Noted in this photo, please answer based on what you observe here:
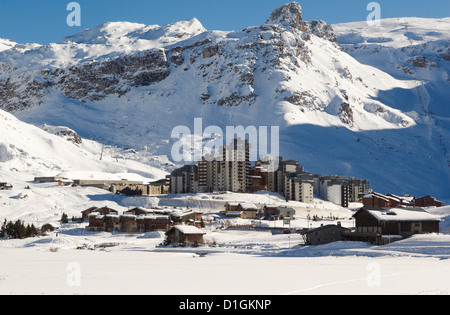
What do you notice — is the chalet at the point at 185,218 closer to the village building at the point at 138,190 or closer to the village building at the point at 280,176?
the village building at the point at 138,190

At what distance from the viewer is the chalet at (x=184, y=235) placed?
69000mm

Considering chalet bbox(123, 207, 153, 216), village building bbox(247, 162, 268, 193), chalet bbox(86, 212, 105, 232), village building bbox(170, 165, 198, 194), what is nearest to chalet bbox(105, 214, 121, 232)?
chalet bbox(86, 212, 105, 232)

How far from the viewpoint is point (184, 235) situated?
227 ft

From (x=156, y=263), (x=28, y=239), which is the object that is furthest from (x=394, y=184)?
(x=156, y=263)

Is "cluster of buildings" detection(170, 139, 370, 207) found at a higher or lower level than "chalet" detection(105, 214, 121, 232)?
higher

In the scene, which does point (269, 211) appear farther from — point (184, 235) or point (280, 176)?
point (184, 235)

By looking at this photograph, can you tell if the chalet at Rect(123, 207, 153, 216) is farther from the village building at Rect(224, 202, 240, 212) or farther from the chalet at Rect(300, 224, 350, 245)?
the chalet at Rect(300, 224, 350, 245)

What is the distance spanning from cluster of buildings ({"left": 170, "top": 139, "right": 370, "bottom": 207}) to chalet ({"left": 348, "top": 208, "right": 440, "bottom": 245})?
7269 centimetres

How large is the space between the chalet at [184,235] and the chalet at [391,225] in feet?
54.8

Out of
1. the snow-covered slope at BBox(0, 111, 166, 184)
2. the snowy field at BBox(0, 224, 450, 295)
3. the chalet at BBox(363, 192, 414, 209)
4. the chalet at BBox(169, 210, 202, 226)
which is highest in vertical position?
the snow-covered slope at BBox(0, 111, 166, 184)

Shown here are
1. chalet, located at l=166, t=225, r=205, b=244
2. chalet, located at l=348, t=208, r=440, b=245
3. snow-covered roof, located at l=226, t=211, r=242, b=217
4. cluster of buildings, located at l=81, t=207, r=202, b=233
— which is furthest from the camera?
snow-covered roof, located at l=226, t=211, r=242, b=217

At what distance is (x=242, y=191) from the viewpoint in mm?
142125

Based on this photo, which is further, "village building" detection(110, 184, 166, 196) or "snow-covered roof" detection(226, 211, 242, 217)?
"village building" detection(110, 184, 166, 196)

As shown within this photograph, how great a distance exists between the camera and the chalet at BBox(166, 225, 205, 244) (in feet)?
226
